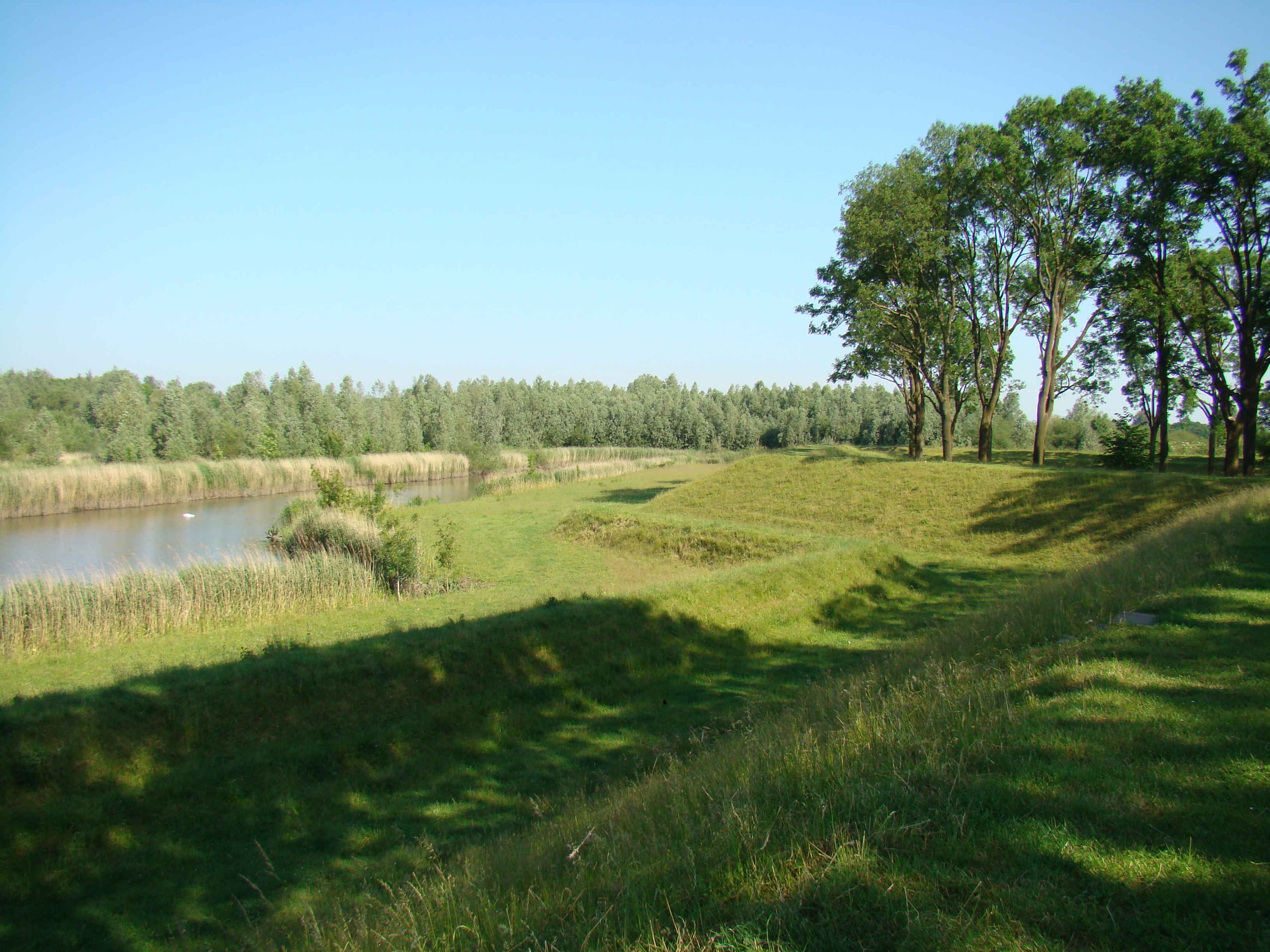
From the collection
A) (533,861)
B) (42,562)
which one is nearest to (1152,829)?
(533,861)

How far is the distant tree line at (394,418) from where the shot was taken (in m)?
54.5

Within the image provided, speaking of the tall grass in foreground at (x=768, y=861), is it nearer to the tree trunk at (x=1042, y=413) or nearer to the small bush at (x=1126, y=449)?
the tree trunk at (x=1042, y=413)

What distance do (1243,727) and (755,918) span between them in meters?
3.44

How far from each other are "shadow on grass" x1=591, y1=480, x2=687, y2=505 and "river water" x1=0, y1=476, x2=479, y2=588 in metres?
10.8

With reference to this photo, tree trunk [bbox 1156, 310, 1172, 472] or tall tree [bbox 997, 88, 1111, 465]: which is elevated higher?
tall tree [bbox 997, 88, 1111, 465]

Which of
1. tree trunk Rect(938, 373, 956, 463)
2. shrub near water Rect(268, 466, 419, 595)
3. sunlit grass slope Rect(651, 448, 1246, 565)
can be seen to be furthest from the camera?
tree trunk Rect(938, 373, 956, 463)

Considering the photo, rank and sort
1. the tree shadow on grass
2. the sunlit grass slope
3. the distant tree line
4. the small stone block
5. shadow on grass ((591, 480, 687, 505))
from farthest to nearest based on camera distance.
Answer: the distant tree line < shadow on grass ((591, 480, 687, 505)) < the sunlit grass slope < the small stone block < the tree shadow on grass

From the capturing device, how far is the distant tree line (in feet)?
179

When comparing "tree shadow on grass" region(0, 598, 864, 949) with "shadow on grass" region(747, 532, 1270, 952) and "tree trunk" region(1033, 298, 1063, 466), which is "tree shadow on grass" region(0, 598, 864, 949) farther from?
"tree trunk" region(1033, 298, 1063, 466)

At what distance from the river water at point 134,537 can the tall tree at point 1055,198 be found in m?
31.3

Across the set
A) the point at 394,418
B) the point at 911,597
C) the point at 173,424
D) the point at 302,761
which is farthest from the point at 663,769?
the point at 394,418

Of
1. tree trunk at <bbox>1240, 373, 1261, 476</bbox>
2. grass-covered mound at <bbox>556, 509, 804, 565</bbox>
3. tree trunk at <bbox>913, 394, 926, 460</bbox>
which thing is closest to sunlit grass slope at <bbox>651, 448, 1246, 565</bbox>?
grass-covered mound at <bbox>556, 509, 804, 565</bbox>

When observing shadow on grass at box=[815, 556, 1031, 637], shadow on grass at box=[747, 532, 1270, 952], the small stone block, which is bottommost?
shadow on grass at box=[815, 556, 1031, 637]

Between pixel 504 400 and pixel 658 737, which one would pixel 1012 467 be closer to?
pixel 658 737
